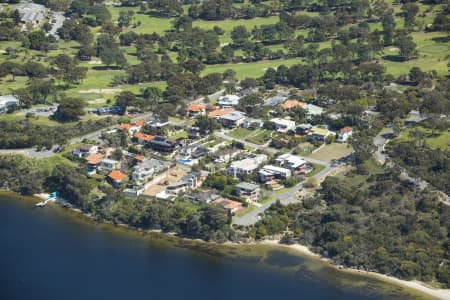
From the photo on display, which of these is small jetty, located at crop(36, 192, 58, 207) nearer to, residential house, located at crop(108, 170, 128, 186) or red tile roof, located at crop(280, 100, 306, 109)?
residential house, located at crop(108, 170, 128, 186)

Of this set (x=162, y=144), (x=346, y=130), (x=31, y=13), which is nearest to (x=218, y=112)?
(x=162, y=144)

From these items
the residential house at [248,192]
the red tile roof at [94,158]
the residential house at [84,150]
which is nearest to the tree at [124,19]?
the residential house at [84,150]

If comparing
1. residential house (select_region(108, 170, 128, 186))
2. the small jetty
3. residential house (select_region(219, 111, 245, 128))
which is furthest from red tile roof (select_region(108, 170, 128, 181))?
residential house (select_region(219, 111, 245, 128))

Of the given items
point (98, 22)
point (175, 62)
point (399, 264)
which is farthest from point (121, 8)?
point (399, 264)

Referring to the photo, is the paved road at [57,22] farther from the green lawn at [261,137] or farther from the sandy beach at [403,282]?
the sandy beach at [403,282]

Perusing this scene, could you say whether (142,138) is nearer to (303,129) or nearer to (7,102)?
(303,129)

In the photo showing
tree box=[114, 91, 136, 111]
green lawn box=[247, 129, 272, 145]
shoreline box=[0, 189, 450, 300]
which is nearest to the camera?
shoreline box=[0, 189, 450, 300]
